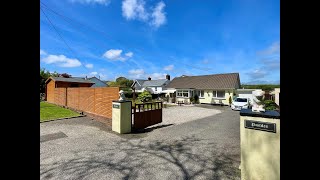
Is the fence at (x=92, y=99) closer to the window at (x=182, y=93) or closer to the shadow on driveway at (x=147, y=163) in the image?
the shadow on driveway at (x=147, y=163)

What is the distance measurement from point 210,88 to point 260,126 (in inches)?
995

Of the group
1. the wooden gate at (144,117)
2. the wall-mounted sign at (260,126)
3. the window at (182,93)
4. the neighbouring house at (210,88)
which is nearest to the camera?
the wall-mounted sign at (260,126)

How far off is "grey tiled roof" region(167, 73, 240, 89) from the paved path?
20.3 m

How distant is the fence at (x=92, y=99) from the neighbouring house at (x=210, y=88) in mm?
18774

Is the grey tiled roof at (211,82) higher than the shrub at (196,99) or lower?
higher

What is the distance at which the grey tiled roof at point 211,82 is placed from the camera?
27297 millimetres

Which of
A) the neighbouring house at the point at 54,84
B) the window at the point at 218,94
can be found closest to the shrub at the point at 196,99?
the window at the point at 218,94

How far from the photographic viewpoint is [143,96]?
27969 millimetres

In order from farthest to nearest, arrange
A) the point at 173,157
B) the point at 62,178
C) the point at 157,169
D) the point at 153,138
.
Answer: the point at 153,138 → the point at 173,157 → the point at 157,169 → the point at 62,178

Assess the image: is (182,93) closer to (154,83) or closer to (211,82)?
(211,82)

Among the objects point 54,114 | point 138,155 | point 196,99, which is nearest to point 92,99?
point 54,114
